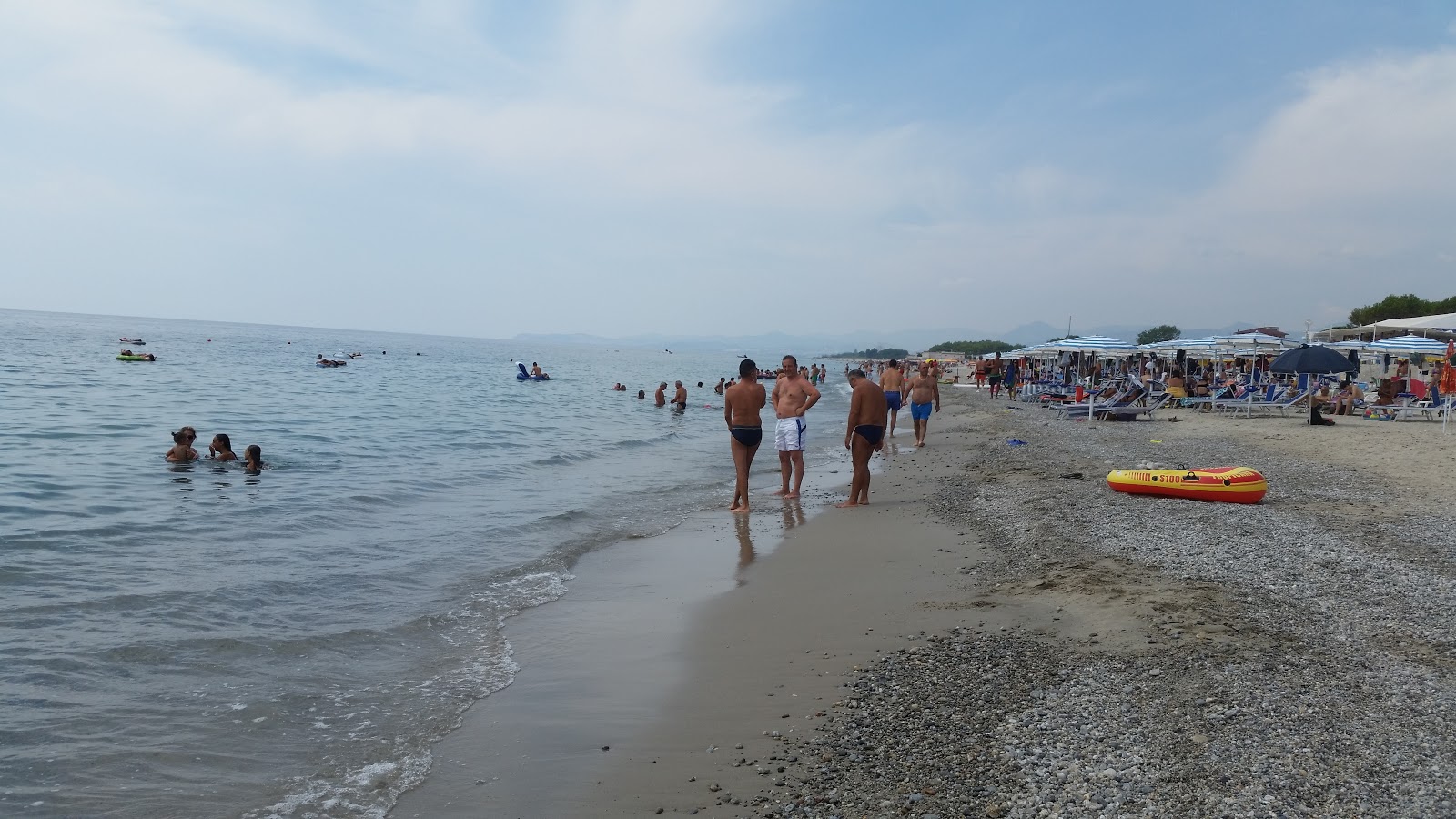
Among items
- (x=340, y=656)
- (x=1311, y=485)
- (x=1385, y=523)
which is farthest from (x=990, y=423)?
(x=340, y=656)

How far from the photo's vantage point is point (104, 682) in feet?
14.3

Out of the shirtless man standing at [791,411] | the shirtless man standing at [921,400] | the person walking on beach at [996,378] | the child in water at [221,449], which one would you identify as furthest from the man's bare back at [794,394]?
the person walking on beach at [996,378]

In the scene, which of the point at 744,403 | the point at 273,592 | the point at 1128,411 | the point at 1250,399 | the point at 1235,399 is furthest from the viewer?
the point at 1235,399

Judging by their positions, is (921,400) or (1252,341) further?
(1252,341)

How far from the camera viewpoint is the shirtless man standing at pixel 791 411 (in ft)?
30.2

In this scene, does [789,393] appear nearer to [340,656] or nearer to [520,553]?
[520,553]

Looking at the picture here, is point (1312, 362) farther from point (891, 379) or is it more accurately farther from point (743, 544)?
point (743, 544)

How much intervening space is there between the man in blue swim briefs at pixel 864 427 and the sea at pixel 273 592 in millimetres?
1751

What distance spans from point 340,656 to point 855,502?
18.8 feet

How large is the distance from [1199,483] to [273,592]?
780 cm

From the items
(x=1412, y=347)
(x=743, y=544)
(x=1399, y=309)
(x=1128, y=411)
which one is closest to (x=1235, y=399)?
(x=1128, y=411)

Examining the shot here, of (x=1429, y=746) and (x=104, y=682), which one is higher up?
(x=1429, y=746)

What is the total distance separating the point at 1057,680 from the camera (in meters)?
3.80

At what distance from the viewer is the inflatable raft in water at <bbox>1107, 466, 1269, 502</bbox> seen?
7.78 metres
